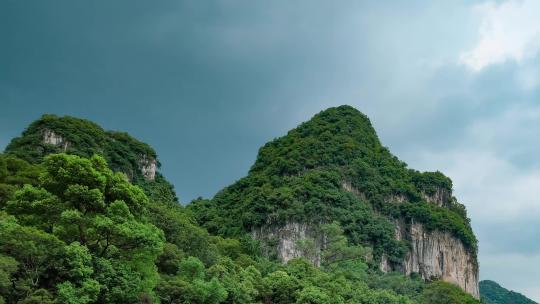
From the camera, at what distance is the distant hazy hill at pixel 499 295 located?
12262 centimetres

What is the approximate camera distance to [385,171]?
8212 cm

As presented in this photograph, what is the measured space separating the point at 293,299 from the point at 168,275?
10213mm

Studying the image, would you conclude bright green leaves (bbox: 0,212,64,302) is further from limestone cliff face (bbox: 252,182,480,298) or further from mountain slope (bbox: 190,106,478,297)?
limestone cliff face (bbox: 252,182,480,298)

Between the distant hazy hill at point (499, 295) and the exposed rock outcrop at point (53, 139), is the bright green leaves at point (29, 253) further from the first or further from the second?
the distant hazy hill at point (499, 295)

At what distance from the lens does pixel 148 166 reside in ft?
211

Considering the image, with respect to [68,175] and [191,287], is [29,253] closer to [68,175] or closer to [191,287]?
[68,175]

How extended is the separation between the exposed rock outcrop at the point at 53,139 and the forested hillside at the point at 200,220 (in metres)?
0.12

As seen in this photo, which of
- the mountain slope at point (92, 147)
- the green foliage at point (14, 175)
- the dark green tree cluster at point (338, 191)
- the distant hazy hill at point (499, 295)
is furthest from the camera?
the distant hazy hill at point (499, 295)

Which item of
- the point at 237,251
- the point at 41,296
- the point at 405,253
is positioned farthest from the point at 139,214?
the point at 405,253

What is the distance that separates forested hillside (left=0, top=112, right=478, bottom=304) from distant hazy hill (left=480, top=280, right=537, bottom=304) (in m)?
46.4

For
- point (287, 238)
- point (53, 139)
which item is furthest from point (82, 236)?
point (287, 238)

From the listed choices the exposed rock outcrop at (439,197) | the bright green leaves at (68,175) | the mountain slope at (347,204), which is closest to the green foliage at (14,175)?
the bright green leaves at (68,175)

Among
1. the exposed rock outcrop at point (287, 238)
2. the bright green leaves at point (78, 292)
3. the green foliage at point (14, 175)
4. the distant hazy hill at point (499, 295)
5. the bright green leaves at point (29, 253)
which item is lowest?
the bright green leaves at point (78, 292)

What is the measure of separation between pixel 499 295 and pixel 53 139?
10726 centimetres
